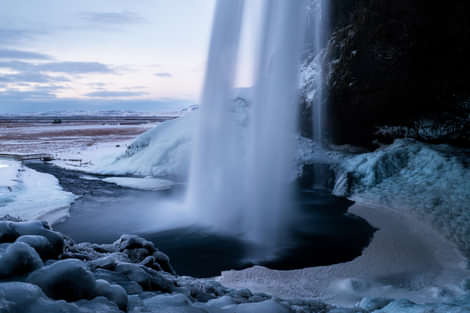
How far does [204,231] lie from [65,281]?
5.89 metres

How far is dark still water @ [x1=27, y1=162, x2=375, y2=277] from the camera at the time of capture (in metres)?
6.78

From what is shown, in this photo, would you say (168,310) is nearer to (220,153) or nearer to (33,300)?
(33,300)

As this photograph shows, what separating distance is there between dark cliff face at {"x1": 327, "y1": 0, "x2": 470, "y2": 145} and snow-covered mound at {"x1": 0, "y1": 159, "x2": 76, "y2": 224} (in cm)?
1158

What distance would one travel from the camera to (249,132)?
13461mm

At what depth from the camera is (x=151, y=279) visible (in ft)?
12.0

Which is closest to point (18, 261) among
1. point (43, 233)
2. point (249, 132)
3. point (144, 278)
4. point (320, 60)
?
point (43, 233)

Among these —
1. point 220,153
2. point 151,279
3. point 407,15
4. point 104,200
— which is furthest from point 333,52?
point 151,279

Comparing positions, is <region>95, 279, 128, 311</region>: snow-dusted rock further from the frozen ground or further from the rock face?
the frozen ground

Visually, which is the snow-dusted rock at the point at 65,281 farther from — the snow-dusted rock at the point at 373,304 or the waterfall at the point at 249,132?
the waterfall at the point at 249,132

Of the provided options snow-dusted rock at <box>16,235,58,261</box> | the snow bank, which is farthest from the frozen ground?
snow-dusted rock at <box>16,235,58,261</box>

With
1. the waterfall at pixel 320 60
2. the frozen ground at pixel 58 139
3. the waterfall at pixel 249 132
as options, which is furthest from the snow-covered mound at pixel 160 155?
the waterfall at pixel 320 60

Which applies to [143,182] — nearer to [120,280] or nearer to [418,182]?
[418,182]

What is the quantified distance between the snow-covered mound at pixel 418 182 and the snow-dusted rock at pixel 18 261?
7.92m

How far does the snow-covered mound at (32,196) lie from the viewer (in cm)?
948
